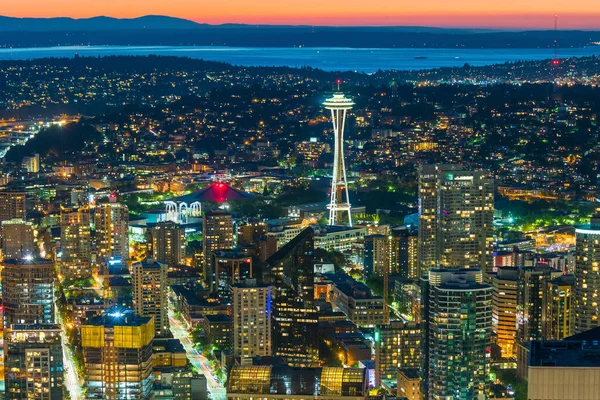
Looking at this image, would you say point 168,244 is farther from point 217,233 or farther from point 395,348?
point 395,348

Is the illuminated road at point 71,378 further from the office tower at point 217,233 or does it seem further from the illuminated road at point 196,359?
the office tower at point 217,233

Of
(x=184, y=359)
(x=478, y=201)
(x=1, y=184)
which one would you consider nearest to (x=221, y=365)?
(x=184, y=359)

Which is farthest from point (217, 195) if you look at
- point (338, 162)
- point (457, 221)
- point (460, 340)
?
point (460, 340)

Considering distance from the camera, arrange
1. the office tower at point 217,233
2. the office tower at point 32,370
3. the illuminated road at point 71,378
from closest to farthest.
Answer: the office tower at point 32,370, the illuminated road at point 71,378, the office tower at point 217,233

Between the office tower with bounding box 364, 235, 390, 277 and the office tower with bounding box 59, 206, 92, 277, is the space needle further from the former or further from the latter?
the office tower with bounding box 59, 206, 92, 277

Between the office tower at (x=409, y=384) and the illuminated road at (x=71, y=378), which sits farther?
the illuminated road at (x=71, y=378)

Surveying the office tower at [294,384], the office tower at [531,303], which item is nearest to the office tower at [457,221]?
the office tower at [531,303]
